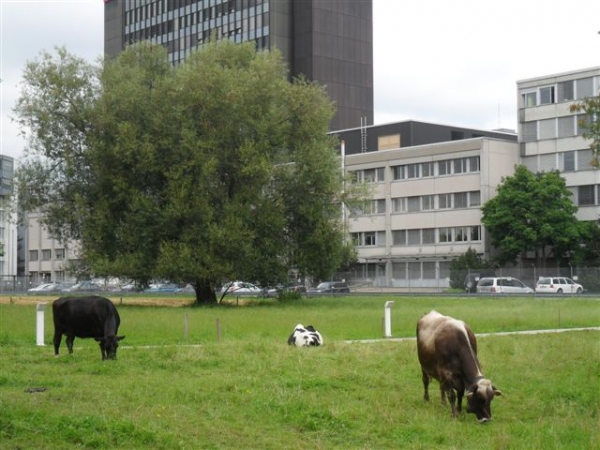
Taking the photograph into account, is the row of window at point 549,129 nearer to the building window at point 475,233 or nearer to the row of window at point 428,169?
the row of window at point 428,169

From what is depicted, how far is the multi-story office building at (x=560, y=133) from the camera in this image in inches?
3851

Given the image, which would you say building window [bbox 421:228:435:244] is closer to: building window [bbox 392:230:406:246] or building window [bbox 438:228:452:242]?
building window [bbox 438:228:452:242]

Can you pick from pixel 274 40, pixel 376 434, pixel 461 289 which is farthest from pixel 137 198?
pixel 274 40

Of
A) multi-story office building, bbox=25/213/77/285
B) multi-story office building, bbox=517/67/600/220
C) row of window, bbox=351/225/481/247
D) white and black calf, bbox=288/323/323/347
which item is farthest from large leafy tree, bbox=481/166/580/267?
multi-story office building, bbox=25/213/77/285

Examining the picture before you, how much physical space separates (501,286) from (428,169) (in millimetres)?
29404

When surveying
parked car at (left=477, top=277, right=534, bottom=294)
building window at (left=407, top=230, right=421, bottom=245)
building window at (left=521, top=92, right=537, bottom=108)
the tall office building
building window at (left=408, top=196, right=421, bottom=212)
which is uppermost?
the tall office building

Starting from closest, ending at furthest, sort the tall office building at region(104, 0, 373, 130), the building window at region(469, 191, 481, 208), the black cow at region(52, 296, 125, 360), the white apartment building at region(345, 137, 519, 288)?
1. the black cow at region(52, 296, 125, 360)
2. the white apartment building at region(345, 137, 519, 288)
3. the building window at region(469, 191, 481, 208)
4. the tall office building at region(104, 0, 373, 130)

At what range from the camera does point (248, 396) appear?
1702cm

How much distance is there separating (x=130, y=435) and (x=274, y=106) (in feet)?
165

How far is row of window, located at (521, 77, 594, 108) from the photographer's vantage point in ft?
322

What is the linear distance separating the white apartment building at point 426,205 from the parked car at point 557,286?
19799mm

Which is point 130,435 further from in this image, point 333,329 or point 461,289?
point 461,289

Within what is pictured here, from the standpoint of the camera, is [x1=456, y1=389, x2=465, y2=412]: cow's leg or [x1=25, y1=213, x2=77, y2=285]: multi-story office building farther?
[x1=25, y1=213, x2=77, y2=285]: multi-story office building

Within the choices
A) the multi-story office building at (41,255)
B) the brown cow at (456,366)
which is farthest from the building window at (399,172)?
the brown cow at (456,366)
